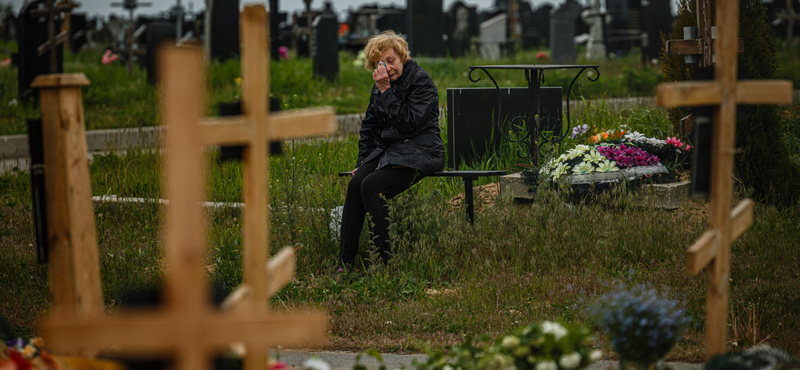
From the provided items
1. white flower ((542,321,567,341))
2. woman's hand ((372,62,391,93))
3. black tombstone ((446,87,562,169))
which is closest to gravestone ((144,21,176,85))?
black tombstone ((446,87,562,169))

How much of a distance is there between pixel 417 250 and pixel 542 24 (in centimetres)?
2335

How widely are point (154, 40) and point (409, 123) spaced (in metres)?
9.73

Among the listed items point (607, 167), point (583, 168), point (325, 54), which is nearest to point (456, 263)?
point (583, 168)

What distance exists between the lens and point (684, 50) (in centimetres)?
597

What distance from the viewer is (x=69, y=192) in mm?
2443

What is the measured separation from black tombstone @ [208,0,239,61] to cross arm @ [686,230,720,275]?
12.5m

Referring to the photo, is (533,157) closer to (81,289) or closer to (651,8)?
(81,289)

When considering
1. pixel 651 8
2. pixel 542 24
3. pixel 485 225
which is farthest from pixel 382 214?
pixel 542 24

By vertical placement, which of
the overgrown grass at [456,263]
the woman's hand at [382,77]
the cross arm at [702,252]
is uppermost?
the woman's hand at [382,77]

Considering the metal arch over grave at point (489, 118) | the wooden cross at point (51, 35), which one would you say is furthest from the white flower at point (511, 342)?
the wooden cross at point (51, 35)

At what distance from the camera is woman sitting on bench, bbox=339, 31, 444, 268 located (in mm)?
4965

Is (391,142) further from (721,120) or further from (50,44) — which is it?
(50,44)

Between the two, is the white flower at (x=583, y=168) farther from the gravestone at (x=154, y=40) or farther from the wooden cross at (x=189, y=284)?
the gravestone at (x=154, y=40)

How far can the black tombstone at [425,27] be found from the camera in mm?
16641
